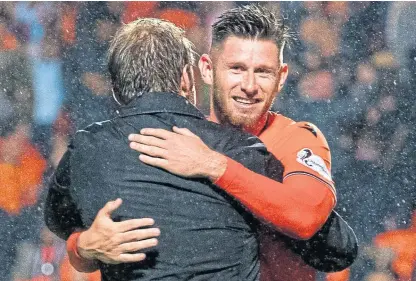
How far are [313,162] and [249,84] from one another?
0.31 meters

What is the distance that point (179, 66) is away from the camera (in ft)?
5.55

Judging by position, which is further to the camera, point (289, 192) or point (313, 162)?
point (313, 162)

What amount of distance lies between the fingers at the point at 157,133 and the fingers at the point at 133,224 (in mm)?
163

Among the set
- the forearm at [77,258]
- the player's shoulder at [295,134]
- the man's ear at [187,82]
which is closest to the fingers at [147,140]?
the man's ear at [187,82]

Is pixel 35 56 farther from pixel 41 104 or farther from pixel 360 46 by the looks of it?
pixel 360 46

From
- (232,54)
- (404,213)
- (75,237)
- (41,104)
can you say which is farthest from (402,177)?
(75,237)

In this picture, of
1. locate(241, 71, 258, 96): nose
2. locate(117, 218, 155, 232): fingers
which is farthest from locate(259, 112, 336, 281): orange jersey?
locate(117, 218, 155, 232): fingers

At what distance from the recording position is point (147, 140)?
163 cm

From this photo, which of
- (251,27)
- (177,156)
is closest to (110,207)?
(177,156)

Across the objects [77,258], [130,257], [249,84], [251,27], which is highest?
[251,27]

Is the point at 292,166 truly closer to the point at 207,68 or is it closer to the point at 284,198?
the point at 284,198

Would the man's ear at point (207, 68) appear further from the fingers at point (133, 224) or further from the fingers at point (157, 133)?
→ the fingers at point (133, 224)

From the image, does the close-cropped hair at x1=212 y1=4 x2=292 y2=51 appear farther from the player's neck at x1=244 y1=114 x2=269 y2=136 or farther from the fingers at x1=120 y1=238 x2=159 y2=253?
the fingers at x1=120 y1=238 x2=159 y2=253

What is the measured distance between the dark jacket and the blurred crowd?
7.13 feet
